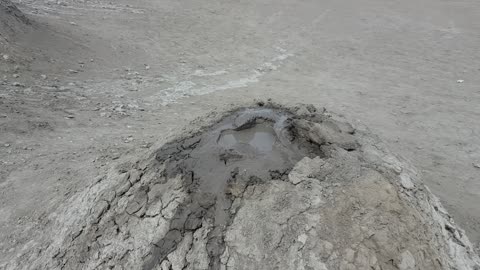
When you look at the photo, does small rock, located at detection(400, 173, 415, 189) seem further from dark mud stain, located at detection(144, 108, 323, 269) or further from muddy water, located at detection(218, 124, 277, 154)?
muddy water, located at detection(218, 124, 277, 154)

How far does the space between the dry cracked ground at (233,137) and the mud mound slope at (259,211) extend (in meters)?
0.01

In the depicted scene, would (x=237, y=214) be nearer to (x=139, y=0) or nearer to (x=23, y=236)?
(x=23, y=236)

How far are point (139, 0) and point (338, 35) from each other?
636 centimetres

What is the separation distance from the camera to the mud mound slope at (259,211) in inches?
92.9

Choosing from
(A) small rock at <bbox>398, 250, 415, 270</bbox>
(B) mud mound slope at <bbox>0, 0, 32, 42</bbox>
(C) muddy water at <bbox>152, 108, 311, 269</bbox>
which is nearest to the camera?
(A) small rock at <bbox>398, 250, 415, 270</bbox>

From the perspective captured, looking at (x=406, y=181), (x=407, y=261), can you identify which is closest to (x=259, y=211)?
A: (x=407, y=261)

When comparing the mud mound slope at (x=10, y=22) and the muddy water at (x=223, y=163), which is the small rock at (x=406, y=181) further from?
the mud mound slope at (x=10, y=22)

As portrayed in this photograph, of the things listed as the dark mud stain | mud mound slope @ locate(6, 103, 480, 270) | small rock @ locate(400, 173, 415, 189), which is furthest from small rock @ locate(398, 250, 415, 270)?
the dark mud stain

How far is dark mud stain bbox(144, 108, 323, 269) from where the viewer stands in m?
2.58

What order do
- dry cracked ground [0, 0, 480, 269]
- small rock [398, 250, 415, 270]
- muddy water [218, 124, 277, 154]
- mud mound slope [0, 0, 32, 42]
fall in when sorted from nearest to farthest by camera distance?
small rock [398, 250, 415, 270]
dry cracked ground [0, 0, 480, 269]
muddy water [218, 124, 277, 154]
mud mound slope [0, 0, 32, 42]

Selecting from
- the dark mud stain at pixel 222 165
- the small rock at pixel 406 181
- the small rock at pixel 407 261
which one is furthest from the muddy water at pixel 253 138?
the small rock at pixel 407 261

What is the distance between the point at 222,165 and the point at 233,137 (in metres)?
0.34

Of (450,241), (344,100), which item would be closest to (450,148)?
(344,100)

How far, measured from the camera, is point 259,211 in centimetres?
254
